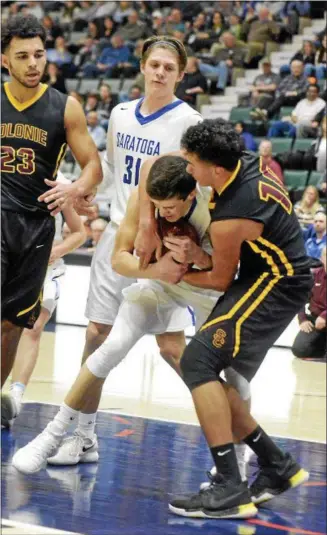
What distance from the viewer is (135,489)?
17.6 ft

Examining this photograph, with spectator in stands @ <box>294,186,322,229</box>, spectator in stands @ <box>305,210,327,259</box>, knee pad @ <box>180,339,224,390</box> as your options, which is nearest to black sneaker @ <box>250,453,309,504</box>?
knee pad @ <box>180,339,224,390</box>

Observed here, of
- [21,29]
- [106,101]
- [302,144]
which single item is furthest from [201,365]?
[106,101]

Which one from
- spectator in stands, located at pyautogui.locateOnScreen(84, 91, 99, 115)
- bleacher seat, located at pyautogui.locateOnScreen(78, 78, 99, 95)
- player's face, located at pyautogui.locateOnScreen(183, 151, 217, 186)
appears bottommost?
player's face, located at pyautogui.locateOnScreen(183, 151, 217, 186)

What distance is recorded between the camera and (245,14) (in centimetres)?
1780

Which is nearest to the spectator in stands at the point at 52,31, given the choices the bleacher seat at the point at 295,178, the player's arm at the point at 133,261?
the bleacher seat at the point at 295,178

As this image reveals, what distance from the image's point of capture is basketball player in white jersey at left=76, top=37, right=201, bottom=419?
526 cm

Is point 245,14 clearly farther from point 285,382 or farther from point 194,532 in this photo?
point 194,532

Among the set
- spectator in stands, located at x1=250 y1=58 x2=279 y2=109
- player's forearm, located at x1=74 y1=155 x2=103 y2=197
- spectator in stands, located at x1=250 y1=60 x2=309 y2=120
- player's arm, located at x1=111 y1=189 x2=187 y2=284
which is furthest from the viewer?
spectator in stands, located at x1=250 y1=58 x2=279 y2=109

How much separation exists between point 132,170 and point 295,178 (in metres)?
8.34

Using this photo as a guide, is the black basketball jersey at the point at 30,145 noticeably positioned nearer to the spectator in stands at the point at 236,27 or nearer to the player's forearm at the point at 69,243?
the player's forearm at the point at 69,243

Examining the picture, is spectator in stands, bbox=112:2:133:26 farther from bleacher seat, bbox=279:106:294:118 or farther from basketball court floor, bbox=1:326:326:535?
basketball court floor, bbox=1:326:326:535

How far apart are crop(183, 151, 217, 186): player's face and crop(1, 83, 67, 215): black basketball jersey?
2.58 ft

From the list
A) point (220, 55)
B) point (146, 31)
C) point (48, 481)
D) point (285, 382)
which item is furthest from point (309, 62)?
point (48, 481)

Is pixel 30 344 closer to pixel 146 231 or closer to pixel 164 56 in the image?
pixel 146 231
